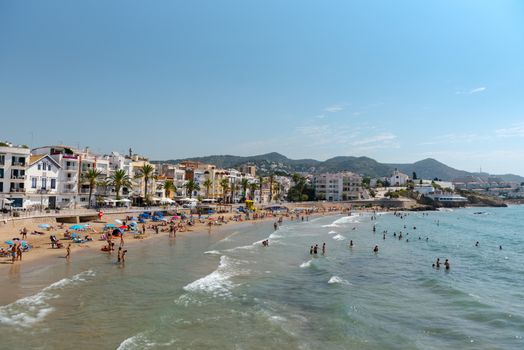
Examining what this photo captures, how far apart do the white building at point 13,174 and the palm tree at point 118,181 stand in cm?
1360

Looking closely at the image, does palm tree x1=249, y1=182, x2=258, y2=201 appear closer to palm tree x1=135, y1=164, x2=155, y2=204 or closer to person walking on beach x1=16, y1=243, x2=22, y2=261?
palm tree x1=135, y1=164, x2=155, y2=204

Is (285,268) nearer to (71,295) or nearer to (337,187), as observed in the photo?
(71,295)

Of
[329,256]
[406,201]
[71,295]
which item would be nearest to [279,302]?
[71,295]

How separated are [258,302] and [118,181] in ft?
144

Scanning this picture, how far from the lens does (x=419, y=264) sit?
3484cm

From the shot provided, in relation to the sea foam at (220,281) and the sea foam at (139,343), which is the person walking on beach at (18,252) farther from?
the sea foam at (139,343)

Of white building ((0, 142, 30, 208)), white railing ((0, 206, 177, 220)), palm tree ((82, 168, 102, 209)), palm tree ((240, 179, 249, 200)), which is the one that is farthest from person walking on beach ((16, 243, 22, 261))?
palm tree ((240, 179, 249, 200))

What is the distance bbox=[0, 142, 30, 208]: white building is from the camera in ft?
148

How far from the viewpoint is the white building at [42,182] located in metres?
48.5

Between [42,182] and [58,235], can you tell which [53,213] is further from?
[42,182]

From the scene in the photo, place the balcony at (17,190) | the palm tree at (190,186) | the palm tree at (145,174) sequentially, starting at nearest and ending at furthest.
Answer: the balcony at (17,190) < the palm tree at (145,174) < the palm tree at (190,186)

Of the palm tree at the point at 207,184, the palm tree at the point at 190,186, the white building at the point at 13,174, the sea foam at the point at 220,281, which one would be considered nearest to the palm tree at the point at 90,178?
the white building at the point at 13,174

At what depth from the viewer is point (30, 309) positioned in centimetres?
1808

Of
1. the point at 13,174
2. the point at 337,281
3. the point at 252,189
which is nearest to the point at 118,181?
the point at 13,174
